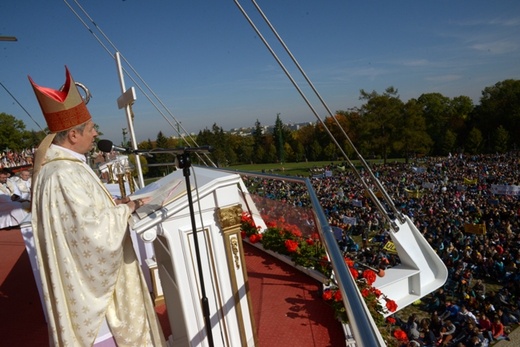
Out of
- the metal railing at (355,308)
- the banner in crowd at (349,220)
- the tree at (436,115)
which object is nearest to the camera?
the metal railing at (355,308)

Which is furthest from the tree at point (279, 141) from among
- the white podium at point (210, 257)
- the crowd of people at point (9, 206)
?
the white podium at point (210, 257)

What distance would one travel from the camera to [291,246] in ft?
17.8

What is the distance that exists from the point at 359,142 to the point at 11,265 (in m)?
52.0

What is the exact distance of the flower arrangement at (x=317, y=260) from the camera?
3.97 meters

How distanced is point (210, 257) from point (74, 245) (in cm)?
101

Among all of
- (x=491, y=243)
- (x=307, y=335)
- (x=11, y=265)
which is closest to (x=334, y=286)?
(x=307, y=335)

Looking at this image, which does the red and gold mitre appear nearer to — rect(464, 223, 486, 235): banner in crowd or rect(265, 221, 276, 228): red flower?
rect(265, 221, 276, 228): red flower

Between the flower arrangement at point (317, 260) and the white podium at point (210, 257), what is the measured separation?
1.42 metres

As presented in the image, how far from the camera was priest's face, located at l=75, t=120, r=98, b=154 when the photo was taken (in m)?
2.24

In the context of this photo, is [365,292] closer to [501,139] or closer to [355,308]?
[355,308]

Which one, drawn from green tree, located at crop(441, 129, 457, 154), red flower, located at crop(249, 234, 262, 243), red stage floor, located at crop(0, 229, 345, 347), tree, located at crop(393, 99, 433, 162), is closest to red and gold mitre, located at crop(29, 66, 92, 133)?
red stage floor, located at crop(0, 229, 345, 347)

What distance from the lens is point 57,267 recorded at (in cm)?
200

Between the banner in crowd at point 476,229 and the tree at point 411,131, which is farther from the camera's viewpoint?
the tree at point 411,131

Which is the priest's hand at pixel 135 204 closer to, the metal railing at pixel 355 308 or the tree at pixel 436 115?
the metal railing at pixel 355 308
